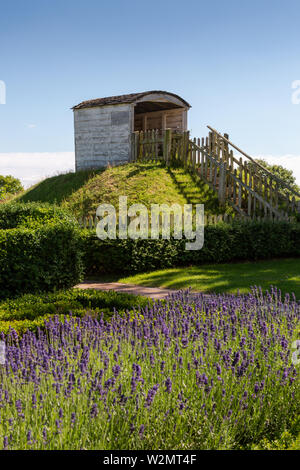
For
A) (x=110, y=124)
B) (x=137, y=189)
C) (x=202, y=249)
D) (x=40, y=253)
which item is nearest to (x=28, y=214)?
(x=40, y=253)

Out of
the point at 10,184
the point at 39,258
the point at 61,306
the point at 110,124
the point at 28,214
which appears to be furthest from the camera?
the point at 10,184

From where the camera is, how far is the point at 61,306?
23.5 feet

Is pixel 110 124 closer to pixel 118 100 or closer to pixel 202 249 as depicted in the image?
pixel 118 100

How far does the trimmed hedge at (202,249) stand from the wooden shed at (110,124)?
928 centimetres

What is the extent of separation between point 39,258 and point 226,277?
445cm

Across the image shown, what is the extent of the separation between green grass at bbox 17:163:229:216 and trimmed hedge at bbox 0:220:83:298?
6786 mm

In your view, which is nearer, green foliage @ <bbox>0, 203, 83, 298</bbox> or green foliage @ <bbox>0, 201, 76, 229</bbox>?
green foliage @ <bbox>0, 203, 83, 298</bbox>

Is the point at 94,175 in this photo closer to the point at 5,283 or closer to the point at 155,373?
the point at 5,283

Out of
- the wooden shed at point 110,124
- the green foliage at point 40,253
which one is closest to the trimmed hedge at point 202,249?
the green foliage at point 40,253

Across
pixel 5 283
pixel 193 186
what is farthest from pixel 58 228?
pixel 193 186

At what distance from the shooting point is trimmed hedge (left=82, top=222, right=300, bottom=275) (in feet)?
39.2

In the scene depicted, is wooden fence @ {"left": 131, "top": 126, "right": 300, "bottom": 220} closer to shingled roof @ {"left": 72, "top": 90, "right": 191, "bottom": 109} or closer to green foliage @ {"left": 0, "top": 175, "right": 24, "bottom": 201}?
shingled roof @ {"left": 72, "top": 90, "right": 191, "bottom": 109}

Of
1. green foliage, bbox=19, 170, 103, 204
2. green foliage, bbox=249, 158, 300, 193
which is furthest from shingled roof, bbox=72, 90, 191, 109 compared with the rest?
green foliage, bbox=249, 158, 300, 193
